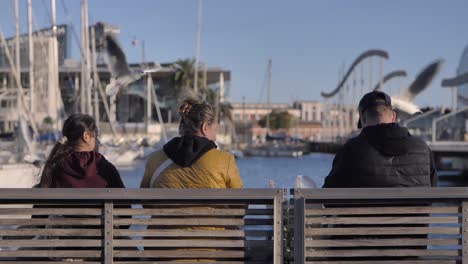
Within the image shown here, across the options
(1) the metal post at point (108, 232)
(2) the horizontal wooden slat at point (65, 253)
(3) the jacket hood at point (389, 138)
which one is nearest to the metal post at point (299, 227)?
(3) the jacket hood at point (389, 138)

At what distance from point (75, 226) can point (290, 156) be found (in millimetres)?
101090

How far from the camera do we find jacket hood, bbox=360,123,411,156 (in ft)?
16.1

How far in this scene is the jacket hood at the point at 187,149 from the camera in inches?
191

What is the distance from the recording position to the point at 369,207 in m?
4.76

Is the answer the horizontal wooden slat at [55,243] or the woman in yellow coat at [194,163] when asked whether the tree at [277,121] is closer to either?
the woman in yellow coat at [194,163]

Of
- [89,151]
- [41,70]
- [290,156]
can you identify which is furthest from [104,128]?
[89,151]

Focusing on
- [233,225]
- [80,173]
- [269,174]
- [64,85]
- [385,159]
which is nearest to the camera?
[233,225]

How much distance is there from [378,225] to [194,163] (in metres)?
1.31

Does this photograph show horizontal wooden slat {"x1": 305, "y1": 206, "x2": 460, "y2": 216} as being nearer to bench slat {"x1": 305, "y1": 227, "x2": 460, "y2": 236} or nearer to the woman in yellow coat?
bench slat {"x1": 305, "y1": 227, "x2": 460, "y2": 236}

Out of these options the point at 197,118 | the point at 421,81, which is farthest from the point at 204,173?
the point at 421,81

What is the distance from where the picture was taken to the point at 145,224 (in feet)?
15.6

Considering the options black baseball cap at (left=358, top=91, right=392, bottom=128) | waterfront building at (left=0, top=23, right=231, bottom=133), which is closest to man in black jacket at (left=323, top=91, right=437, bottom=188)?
black baseball cap at (left=358, top=91, right=392, bottom=128)

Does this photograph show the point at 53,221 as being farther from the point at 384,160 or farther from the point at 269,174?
the point at 269,174

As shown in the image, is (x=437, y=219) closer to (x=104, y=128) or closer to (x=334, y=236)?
(x=334, y=236)
